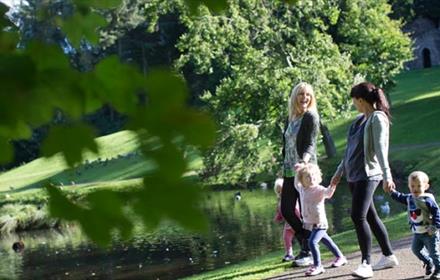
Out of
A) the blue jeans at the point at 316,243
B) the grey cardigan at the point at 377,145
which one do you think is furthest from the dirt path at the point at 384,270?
the grey cardigan at the point at 377,145

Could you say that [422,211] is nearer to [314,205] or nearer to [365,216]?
[365,216]

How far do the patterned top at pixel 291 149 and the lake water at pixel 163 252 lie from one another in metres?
4.89

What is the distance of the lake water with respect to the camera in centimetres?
1562

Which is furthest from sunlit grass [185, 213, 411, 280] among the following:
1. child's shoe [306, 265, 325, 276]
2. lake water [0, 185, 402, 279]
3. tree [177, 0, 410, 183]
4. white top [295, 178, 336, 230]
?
tree [177, 0, 410, 183]

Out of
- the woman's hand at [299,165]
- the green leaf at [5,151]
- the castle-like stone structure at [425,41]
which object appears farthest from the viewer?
the castle-like stone structure at [425,41]

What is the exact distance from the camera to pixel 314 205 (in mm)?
8250

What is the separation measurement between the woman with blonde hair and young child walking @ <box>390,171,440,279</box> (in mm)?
1204

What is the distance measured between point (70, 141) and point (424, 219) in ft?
20.7

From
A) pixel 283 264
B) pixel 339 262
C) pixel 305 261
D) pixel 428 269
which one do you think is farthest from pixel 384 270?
pixel 283 264

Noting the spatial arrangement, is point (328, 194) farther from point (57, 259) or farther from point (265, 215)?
point (265, 215)

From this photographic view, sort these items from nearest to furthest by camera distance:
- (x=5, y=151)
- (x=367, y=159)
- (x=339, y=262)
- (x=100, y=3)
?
(x=5, y=151) < (x=100, y=3) < (x=367, y=159) < (x=339, y=262)

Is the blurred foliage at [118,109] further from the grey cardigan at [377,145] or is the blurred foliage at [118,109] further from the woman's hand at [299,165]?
the woman's hand at [299,165]

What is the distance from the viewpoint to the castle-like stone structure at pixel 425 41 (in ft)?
200

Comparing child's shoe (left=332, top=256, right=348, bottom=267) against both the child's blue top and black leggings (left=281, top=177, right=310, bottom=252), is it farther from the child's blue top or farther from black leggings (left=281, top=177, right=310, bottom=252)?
the child's blue top
